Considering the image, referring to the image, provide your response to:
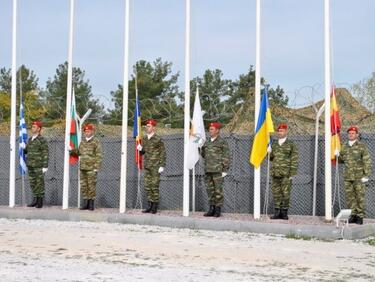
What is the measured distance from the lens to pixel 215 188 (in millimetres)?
12094

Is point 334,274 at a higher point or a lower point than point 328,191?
lower

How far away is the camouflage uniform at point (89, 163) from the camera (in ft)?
42.4

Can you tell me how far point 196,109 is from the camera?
39.8 ft

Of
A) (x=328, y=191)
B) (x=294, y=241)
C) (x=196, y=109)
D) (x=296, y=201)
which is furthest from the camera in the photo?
(x=296, y=201)

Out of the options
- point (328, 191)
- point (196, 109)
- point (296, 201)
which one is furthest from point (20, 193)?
point (328, 191)

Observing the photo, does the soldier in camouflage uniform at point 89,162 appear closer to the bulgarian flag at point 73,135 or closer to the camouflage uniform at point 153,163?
the bulgarian flag at point 73,135

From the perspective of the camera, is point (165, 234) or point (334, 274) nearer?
point (334, 274)

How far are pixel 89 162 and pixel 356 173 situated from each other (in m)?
4.93

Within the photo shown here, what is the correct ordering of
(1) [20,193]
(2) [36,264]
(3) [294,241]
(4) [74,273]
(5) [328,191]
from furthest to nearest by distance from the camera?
(1) [20,193] → (5) [328,191] → (3) [294,241] → (2) [36,264] → (4) [74,273]

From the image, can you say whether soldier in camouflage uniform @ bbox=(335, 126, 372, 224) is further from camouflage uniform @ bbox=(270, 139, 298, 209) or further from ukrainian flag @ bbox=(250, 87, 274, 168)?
ukrainian flag @ bbox=(250, 87, 274, 168)

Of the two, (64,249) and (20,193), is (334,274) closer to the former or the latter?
(64,249)

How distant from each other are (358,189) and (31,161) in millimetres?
6297

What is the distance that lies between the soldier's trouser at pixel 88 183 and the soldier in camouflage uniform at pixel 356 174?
459cm

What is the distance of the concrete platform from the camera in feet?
33.9
